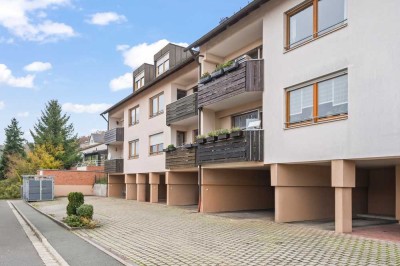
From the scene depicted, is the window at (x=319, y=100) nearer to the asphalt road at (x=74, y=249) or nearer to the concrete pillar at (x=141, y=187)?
the asphalt road at (x=74, y=249)

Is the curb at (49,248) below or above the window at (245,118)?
below

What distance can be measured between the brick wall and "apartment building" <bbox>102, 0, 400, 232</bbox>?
19813mm

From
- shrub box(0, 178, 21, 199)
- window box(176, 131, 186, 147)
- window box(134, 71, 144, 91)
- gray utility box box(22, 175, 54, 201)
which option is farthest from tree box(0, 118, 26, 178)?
window box(176, 131, 186, 147)

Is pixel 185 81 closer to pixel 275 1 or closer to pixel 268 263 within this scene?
pixel 275 1

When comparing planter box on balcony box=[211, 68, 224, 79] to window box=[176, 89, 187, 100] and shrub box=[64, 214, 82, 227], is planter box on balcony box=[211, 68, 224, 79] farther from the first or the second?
shrub box=[64, 214, 82, 227]

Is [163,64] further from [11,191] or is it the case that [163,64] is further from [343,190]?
[11,191]

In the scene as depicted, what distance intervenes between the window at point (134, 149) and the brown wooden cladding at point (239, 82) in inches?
505

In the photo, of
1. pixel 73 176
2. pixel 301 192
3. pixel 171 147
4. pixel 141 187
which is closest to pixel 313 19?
pixel 301 192

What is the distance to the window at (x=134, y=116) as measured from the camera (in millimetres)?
29625

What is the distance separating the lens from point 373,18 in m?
10.7

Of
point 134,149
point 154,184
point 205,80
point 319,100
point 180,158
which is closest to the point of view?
point 319,100

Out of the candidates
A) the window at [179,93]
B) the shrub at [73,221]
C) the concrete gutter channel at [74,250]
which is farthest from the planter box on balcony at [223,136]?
the window at [179,93]

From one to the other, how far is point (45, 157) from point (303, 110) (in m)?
39.2

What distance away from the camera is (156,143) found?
25391mm
